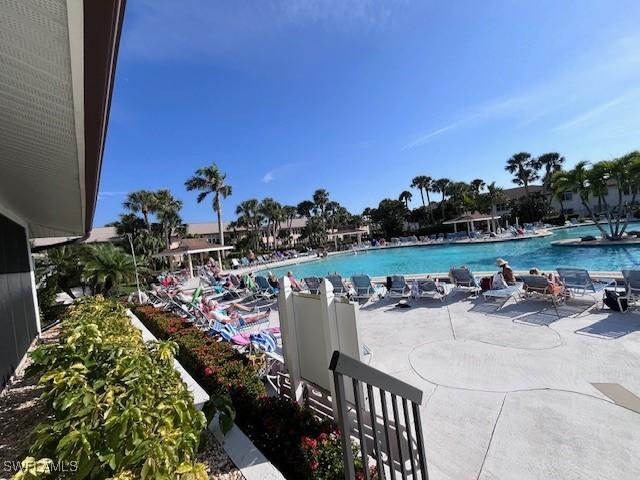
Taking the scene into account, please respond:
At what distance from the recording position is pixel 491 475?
9.29 feet

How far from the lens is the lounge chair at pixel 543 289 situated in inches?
292

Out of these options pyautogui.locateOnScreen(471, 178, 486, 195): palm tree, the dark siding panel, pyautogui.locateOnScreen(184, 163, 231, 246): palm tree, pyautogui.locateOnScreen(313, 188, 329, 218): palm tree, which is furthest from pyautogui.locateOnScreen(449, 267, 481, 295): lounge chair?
pyautogui.locateOnScreen(313, 188, 329, 218): palm tree

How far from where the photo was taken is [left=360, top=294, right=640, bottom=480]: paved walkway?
2947mm

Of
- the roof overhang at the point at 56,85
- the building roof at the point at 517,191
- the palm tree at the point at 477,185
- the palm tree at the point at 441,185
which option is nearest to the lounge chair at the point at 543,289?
the roof overhang at the point at 56,85

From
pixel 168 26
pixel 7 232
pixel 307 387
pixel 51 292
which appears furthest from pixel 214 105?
pixel 307 387

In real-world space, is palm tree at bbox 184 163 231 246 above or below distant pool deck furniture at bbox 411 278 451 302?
above

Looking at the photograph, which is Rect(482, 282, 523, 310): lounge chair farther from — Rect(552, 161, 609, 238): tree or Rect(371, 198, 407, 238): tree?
Rect(371, 198, 407, 238): tree

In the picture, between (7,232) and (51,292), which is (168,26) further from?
(51,292)

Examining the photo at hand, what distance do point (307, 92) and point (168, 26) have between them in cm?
1375

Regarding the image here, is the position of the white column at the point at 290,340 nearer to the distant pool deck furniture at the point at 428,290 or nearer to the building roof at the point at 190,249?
the distant pool deck furniture at the point at 428,290

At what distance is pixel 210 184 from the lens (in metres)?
39.8

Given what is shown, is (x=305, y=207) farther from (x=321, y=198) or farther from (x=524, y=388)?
(x=524, y=388)

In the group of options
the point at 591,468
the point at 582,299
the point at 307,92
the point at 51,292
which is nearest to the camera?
the point at 591,468

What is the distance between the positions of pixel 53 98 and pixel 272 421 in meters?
3.15
